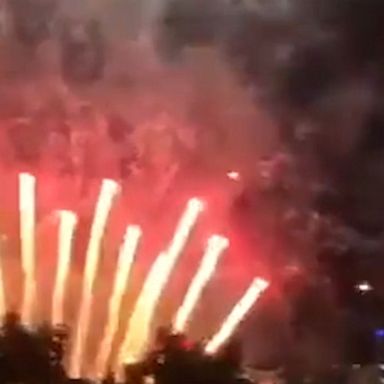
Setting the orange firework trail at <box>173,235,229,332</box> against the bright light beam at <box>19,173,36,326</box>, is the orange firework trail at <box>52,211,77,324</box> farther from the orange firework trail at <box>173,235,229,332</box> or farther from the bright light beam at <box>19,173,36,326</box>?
the orange firework trail at <box>173,235,229,332</box>

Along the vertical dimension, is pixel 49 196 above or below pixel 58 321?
above

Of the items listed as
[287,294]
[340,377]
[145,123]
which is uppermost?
[145,123]

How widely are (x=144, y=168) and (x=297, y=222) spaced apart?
0.85 feet

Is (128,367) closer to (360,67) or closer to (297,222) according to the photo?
(297,222)

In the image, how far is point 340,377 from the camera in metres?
2.14

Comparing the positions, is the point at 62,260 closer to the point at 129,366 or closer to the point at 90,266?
the point at 90,266

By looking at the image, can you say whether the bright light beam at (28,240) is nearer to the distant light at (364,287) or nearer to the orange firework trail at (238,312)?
the orange firework trail at (238,312)

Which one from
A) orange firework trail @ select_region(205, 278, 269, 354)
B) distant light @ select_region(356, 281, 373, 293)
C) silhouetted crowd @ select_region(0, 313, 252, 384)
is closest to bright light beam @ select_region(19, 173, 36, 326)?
silhouetted crowd @ select_region(0, 313, 252, 384)

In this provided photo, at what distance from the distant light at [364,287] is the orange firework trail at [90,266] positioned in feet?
1.35

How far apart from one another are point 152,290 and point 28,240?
208 millimetres

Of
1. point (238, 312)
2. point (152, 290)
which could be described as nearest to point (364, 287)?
point (238, 312)

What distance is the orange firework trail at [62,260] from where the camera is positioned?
2.13 metres

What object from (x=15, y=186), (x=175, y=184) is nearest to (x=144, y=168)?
(x=175, y=184)

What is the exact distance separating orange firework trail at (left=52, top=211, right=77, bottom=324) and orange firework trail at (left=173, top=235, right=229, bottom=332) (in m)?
0.18
